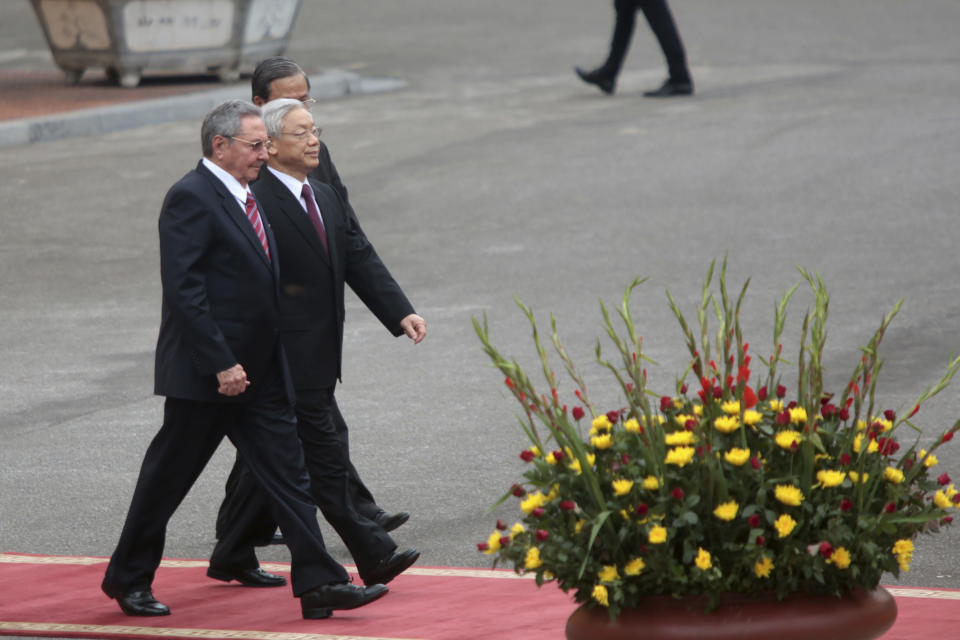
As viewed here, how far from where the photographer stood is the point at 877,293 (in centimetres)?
1030

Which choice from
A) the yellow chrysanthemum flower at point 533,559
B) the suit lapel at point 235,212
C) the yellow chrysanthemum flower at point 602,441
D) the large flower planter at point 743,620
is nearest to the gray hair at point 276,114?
the suit lapel at point 235,212

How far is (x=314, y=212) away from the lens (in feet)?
19.1

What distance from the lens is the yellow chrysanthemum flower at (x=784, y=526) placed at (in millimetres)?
3812

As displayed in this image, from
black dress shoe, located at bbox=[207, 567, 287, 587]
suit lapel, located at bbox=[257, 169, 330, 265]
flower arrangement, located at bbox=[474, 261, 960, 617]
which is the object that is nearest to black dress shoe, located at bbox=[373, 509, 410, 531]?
black dress shoe, located at bbox=[207, 567, 287, 587]

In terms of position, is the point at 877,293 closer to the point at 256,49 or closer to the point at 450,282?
the point at 450,282

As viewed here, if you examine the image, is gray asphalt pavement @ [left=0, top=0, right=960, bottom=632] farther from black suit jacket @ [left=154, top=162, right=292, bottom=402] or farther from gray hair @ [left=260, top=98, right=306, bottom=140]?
gray hair @ [left=260, top=98, right=306, bottom=140]

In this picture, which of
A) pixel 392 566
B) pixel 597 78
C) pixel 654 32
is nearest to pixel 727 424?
pixel 392 566

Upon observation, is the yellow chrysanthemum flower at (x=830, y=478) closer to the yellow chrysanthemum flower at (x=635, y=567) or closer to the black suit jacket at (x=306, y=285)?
the yellow chrysanthemum flower at (x=635, y=567)

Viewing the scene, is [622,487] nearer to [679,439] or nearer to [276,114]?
[679,439]

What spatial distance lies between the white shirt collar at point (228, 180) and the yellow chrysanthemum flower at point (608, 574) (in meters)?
2.12

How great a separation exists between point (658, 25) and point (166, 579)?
11.6 meters

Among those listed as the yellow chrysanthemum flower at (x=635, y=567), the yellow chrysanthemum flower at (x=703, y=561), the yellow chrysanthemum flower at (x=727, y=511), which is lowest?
the yellow chrysanthemum flower at (x=635, y=567)

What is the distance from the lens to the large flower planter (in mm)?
3820

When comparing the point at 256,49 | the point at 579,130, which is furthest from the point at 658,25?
the point at 256,49
